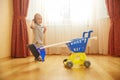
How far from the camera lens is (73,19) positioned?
417 centimetres

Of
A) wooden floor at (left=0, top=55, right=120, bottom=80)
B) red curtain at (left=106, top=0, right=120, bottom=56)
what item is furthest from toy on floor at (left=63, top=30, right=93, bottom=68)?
red curtain at (left=106, top=0, right=120, bottom=56)

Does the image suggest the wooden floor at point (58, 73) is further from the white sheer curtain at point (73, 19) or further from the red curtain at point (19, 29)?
the white sheer curtain at point (73, 19)

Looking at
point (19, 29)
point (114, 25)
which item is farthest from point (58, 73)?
point (114, 25)

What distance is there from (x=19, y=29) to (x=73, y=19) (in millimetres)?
1048

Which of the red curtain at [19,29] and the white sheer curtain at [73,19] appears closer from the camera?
the red curtain at [19,29]

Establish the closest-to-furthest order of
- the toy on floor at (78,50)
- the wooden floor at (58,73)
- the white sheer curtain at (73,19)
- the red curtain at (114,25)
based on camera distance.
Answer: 1. the wooden floor at (58,73)
2. the toy on floor at (78,50)
3. the red curtain at (114,25)
4. the white sheer curtain at (73,19)

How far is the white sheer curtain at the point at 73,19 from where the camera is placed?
414cm

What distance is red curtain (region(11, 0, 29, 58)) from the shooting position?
154 inches

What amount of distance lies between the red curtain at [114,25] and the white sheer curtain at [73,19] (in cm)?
19

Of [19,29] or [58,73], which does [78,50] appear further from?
[19,29]

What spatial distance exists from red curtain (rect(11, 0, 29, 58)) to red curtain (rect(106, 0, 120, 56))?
1.55 metres

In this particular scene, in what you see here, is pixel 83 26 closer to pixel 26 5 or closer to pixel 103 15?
pixel 103 15

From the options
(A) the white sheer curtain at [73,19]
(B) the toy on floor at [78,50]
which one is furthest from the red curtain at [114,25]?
(B) the toy on floor at [78,50]

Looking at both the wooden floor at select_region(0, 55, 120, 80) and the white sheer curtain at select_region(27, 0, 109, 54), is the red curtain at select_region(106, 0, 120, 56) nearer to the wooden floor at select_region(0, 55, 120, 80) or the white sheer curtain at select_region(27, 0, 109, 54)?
the white sheer curtain at select_region(27, 0, 109, 54)
